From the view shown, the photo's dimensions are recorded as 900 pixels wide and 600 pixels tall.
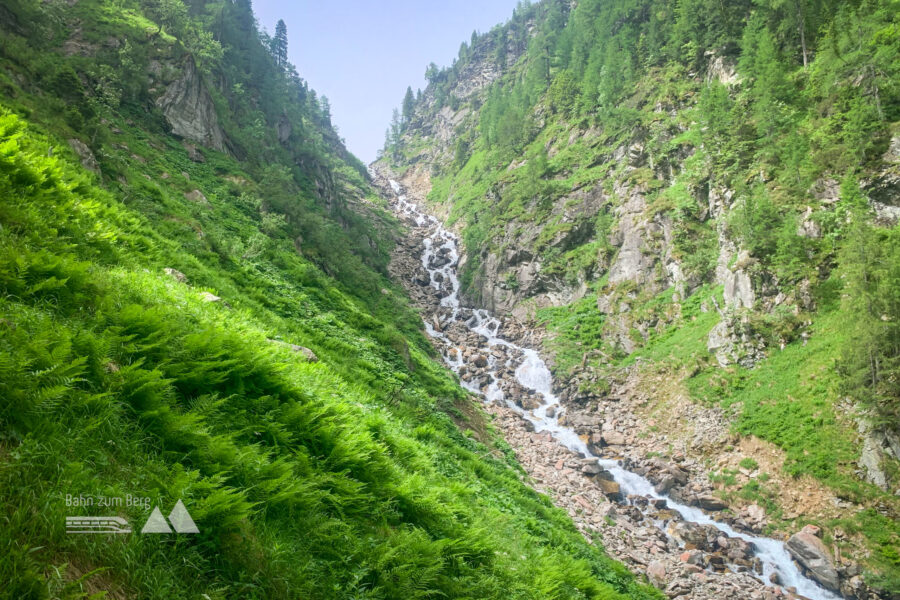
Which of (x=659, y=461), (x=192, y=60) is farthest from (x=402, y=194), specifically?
(x=659, y=461)

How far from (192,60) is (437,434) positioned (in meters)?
41.0

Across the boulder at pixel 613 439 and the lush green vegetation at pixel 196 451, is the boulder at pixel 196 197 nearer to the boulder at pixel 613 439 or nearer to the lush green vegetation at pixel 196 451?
the lush green vegetation at pixel 196 451

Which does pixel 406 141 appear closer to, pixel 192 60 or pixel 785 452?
pixel 192 60

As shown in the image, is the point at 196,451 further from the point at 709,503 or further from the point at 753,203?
the point at 753,203

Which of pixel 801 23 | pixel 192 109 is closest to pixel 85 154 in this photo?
pixel 192 109

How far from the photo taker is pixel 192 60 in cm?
3434

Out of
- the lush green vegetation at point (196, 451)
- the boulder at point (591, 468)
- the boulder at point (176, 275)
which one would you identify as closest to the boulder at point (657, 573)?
the lush green vegetation at point (196, 451)

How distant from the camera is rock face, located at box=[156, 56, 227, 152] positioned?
31.2 m

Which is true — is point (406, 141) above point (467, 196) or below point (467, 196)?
above

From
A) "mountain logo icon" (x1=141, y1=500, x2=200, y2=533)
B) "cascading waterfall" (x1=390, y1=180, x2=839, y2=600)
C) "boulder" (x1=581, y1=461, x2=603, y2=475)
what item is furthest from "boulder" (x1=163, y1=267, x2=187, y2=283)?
"cascading waterfall" (x1=390, y1=180, x2=839, y2=600)

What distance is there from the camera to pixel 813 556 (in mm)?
14688

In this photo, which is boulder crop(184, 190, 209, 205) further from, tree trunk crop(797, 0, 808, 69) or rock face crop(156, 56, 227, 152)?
tree trunk crop(797, 0, 808, 69)

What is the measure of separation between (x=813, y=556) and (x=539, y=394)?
17.5 meters

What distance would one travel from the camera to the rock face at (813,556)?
46.6ft
